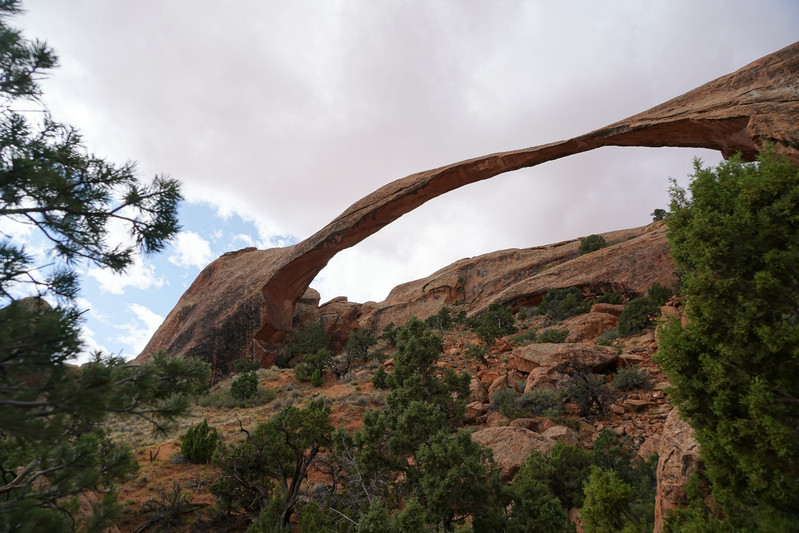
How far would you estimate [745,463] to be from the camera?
3271 mm

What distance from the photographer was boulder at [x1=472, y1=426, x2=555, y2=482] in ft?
24.5

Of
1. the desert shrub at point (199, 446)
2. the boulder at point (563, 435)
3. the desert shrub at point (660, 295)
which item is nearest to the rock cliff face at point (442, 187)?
the desert shrub at point (660, 295)

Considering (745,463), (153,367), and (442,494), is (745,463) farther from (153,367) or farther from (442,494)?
(153,367)

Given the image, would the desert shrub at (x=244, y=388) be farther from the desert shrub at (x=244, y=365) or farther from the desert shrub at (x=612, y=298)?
the desert shrub at (x=612, y=298)

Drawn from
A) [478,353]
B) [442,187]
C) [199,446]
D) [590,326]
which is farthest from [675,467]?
[442,187]

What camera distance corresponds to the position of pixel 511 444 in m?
8.11

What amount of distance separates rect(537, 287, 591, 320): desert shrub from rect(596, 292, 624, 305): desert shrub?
2.28 feet

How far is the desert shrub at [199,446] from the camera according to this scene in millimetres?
9414

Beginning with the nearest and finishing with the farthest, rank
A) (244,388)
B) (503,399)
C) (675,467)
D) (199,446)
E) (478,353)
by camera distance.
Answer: (675,467) < (199,446) < (503,399) < (478,353) < (244,388)

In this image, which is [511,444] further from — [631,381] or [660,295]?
[660,295]

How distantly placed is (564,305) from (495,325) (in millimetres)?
4129

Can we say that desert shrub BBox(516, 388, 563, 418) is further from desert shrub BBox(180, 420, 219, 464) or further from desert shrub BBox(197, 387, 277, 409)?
desert shrub BBox(197, 387, 277, 409)

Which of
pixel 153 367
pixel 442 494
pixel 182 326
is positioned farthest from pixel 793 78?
pixel 182 326

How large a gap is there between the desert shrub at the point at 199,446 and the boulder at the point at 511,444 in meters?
6.79
